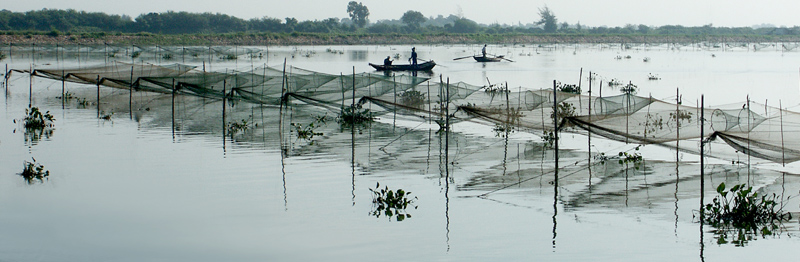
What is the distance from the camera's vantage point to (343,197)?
1023 centimetres

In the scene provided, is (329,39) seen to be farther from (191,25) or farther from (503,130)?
(503,130)

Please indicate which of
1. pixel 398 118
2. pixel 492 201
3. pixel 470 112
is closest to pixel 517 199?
pixel 492 201

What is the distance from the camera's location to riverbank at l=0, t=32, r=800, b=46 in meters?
67.2

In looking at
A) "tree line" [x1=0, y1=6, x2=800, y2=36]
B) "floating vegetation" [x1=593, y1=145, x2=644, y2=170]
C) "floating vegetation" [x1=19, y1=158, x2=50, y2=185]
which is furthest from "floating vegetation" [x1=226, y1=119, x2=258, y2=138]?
"tree line" [x1=0, y1=6, x2=800, y2=36]

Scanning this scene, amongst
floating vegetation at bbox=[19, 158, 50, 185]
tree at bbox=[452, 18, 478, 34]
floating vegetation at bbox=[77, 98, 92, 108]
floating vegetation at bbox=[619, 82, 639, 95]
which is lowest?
floating vegetation at bbox=[19, 158, 50, 185]

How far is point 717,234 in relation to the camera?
8492 mm

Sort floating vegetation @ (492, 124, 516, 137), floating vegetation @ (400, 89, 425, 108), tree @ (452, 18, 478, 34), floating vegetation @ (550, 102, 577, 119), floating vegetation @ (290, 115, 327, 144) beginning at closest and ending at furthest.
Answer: floating vegetation @ (290, 115, 327, 144) → floating vegetation @ (550, 102, 577, 119) → floating vegetation @ (492, 124, 516, 137) → floating vegetation @ (400, 89, 425, 108) → tree @ (452, 18, 478, 34)

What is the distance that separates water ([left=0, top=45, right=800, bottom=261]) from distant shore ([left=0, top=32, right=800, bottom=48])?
5297 centimetres

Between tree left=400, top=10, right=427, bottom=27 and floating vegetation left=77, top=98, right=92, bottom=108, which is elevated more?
tree left=400, top=10, right=427, bottom=27

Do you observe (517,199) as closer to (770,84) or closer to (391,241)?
(391,241)

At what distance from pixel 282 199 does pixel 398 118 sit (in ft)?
25.7

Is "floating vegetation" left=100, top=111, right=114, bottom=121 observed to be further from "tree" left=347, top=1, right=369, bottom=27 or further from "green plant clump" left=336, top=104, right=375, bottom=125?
"tree" left=347, top=1, right=369, bottom=27

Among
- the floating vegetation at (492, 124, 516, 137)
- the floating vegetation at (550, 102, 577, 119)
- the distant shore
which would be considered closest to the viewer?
the floating vegetation at (550, 102, 577, 119)

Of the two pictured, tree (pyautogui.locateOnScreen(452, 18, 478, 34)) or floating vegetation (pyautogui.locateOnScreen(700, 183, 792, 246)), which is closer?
floating vegetation (pyautogui.locateOnScreen(700, 183, 792, 246))
